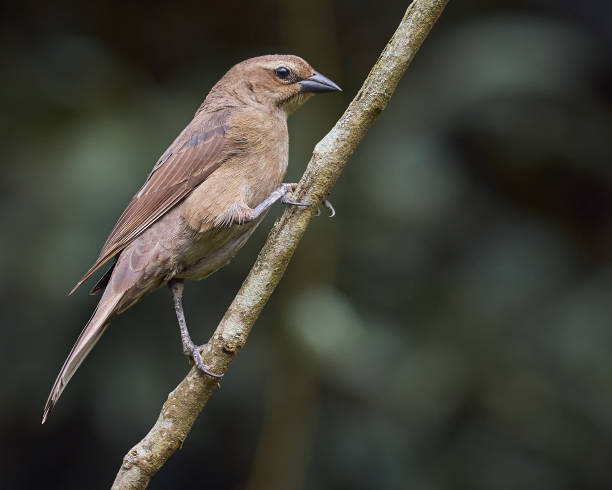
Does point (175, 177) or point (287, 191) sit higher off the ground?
point (287, 191)

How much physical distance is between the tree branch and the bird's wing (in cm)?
79

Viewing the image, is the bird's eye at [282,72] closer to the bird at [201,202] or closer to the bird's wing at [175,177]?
the bird at [201,202]

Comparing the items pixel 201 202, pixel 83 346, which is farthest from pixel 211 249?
pixel 83 346

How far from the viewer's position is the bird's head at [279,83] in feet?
14.0

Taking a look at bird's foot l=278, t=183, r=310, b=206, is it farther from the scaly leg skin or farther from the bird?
the scaly leg skin

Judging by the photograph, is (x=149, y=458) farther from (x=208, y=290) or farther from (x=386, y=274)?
(x=386, y=274)

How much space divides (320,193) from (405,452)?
6.87ft

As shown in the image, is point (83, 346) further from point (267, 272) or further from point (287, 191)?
point (287, 191)

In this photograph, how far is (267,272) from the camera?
3.26 m

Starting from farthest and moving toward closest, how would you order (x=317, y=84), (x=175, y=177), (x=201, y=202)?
(x=317, y=84) → (x=175, y=177) → (x=201, y=202)

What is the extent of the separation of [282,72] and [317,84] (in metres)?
0.21

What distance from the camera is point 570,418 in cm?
473

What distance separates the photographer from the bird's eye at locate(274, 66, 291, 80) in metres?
4.28

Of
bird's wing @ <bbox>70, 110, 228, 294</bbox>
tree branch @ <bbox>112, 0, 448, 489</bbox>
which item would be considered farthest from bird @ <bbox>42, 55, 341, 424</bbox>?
tree branch @ <bbox>112, 0, 448, 489</bbox>
